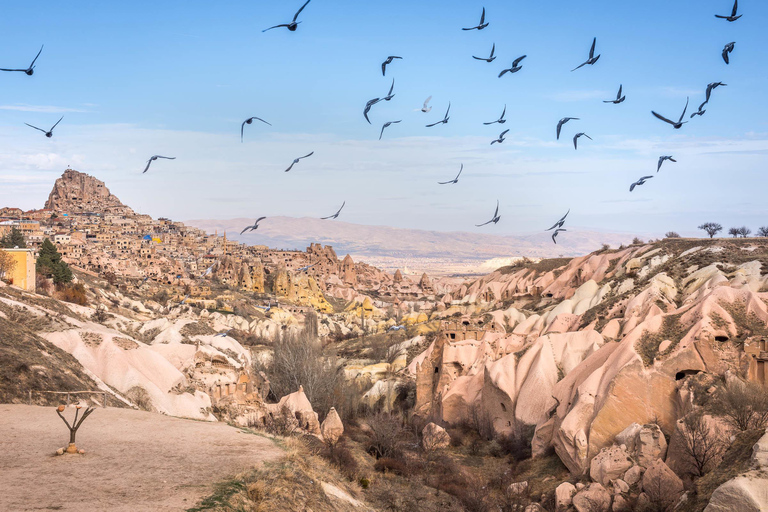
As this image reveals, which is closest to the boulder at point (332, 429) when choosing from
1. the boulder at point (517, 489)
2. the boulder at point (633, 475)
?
the boulder at point (517, 489)

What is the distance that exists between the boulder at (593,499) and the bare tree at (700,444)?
228cm

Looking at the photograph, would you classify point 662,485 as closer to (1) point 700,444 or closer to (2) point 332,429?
(1) point 700,444

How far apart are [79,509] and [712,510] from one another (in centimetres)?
1073

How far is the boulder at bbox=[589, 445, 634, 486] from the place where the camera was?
1930cm

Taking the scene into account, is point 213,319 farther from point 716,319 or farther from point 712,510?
point 712,510

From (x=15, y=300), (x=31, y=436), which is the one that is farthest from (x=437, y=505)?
(x=15, y=300)

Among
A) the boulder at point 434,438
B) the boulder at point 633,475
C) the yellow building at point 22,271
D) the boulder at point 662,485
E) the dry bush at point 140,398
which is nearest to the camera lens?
the boulder at point 662,485

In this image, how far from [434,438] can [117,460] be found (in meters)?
17.4

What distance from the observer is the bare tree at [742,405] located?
1805 centimetres

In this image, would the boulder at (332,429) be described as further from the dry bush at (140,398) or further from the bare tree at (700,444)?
the bare tree at (700,444)

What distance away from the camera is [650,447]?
63.6 ft

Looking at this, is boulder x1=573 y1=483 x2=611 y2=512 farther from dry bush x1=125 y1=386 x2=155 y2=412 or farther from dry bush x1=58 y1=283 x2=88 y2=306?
dry bush x1=58 y1=283 x2=88 y2=306

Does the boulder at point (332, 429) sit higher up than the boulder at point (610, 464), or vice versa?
the boulder at point (610, 464)

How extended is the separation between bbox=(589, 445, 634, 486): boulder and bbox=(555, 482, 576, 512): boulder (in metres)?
0.72
